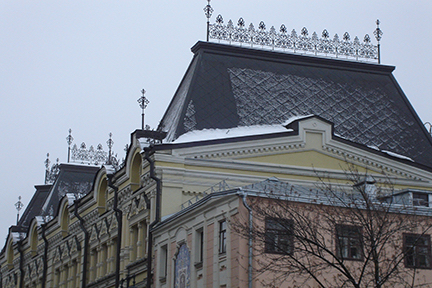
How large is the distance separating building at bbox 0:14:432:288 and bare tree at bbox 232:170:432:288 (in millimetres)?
3122

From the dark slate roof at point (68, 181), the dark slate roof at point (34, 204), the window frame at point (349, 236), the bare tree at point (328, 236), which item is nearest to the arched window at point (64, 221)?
the dark slate roof at point (68, 181)

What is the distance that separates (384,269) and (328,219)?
3282 mm

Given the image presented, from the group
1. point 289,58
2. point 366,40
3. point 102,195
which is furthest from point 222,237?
point 366,40

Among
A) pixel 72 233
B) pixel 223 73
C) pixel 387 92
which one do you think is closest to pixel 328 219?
pixel 223 73

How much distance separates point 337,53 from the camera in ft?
149

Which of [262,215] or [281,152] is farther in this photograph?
[281,152]

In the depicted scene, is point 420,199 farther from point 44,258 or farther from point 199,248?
point 44,258

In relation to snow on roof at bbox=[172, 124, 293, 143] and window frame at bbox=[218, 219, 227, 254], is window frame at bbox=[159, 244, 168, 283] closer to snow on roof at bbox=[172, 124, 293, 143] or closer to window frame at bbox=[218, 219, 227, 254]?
snow on roof at bbox=[172, 124, 293, 143]

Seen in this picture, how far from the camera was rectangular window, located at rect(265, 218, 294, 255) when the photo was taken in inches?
1020

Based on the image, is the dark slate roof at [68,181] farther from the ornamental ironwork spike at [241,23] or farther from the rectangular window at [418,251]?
the rectangular window at [418,251]

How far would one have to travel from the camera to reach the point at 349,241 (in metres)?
26.0

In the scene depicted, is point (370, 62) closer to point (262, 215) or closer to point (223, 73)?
point (223, 73)

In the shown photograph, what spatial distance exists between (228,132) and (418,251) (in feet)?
43.8

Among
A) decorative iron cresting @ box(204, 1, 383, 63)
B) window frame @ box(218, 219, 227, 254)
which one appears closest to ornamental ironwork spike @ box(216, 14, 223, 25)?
decorative iron cresting @ box(204, 1, 383, 63)
